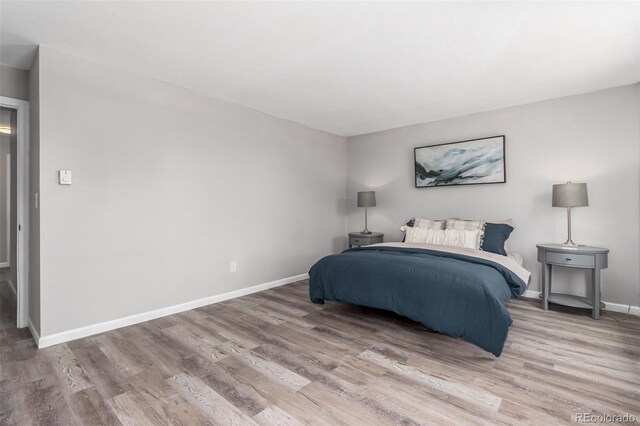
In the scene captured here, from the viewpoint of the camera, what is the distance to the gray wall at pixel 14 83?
267 cm

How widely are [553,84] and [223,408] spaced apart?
13.2 feet

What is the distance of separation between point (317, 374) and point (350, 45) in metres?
2.40

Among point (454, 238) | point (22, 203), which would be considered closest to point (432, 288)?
point (454, 238)

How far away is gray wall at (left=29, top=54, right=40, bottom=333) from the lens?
2.48m

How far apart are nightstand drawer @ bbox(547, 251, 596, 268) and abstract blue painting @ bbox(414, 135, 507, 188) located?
1.15 metres

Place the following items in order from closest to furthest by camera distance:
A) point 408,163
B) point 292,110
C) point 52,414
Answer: point 52,414 < point 292,110 < point 408,163

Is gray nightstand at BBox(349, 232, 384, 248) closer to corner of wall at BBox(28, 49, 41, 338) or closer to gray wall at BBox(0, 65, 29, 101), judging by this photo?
corner of wall at BBox(28, 49, 41, 338)

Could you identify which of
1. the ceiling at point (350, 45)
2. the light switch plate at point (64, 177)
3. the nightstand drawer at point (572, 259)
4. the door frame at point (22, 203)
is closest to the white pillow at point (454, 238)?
the nightstand drawer at point (572, 259)

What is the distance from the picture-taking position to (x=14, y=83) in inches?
107

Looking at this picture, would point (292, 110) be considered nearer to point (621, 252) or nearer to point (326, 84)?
point (326, 84)

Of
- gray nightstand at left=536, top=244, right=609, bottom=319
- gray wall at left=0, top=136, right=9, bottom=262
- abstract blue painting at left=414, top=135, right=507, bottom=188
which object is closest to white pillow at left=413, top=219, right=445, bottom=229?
abstract blue painting at left=414, top=135, right=507, bottom=188

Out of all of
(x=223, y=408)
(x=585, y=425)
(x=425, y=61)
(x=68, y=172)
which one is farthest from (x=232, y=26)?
(x=585, y=425)

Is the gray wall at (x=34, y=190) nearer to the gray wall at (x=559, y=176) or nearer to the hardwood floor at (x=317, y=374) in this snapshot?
the hardwood floor at (x=317, y=374)

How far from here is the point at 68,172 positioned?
2545mm
